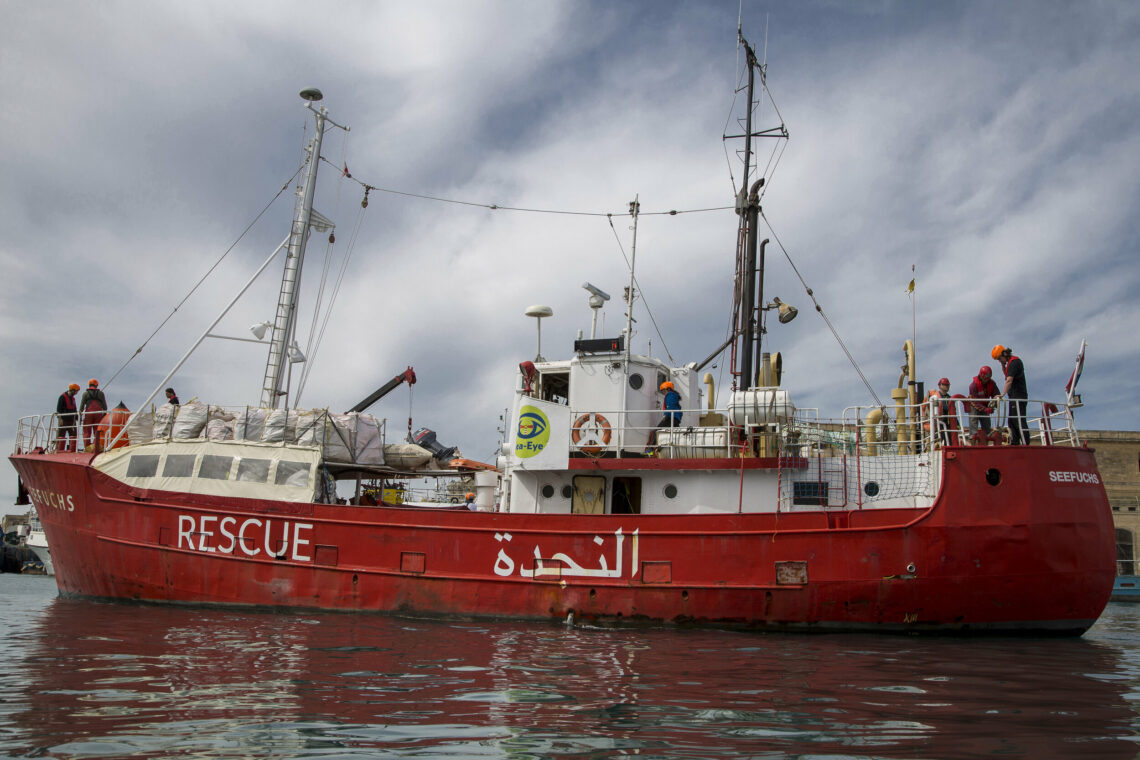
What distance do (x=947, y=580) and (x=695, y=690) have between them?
6.35m

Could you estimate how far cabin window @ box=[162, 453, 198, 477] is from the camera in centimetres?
1441

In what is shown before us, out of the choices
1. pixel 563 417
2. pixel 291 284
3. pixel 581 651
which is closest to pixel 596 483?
pixel 563 417

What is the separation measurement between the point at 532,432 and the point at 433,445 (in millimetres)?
4023

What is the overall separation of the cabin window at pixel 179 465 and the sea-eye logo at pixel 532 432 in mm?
6038

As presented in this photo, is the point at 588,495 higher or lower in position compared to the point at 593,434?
lower

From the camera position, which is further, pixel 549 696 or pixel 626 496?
pixel 626 496

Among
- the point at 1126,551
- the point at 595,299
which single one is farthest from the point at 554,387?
the point at 1126,551

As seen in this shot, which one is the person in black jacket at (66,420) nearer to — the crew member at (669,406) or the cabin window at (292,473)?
the cabin window at (292,473)

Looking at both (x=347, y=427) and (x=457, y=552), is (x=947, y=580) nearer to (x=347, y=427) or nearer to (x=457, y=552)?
(x=457, y=552)

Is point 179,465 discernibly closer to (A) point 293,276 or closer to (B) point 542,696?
(A) point 293,276

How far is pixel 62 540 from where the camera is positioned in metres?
15.4

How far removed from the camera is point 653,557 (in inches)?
488

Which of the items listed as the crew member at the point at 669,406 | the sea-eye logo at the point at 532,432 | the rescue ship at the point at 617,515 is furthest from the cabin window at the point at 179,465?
the crew member at the point at 669,406

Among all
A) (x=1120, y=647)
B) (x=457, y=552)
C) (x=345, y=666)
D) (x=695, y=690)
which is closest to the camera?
(x=695, y=690)
